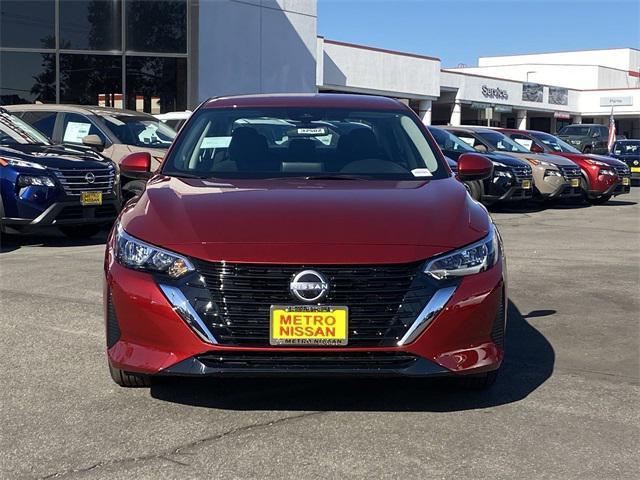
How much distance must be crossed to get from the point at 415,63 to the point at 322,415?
35149 mm

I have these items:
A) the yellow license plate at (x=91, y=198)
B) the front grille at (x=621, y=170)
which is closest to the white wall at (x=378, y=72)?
the front grille at (x=621, y=170)

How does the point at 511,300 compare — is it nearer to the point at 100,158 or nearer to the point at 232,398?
the point at 232,398

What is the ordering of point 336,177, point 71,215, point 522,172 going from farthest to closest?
point 522,172
point 71,215
point 336,177

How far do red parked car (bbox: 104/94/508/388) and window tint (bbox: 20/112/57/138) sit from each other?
28.1 feet

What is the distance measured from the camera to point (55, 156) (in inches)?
382

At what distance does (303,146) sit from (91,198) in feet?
17.6

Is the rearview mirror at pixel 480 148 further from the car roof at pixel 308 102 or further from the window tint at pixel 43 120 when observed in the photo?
the car roof at pixel 308 102

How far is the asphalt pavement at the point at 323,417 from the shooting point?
3394 mm

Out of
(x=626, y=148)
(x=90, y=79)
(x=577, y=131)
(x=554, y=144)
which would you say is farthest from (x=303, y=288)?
(x=577, y=131)

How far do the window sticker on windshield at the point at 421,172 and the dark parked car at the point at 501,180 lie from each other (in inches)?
385

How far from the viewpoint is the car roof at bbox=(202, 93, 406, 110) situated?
5.52 meters

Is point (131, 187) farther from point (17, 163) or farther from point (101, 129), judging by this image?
point (17, 163)

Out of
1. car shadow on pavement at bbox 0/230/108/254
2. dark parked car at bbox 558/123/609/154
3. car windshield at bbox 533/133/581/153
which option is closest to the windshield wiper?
car shadow on pavement at bbox 0/230/108/254

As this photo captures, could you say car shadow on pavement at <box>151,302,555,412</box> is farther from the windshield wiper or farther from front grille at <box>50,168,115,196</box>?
front grille at <box>50,168,115,196</box>
